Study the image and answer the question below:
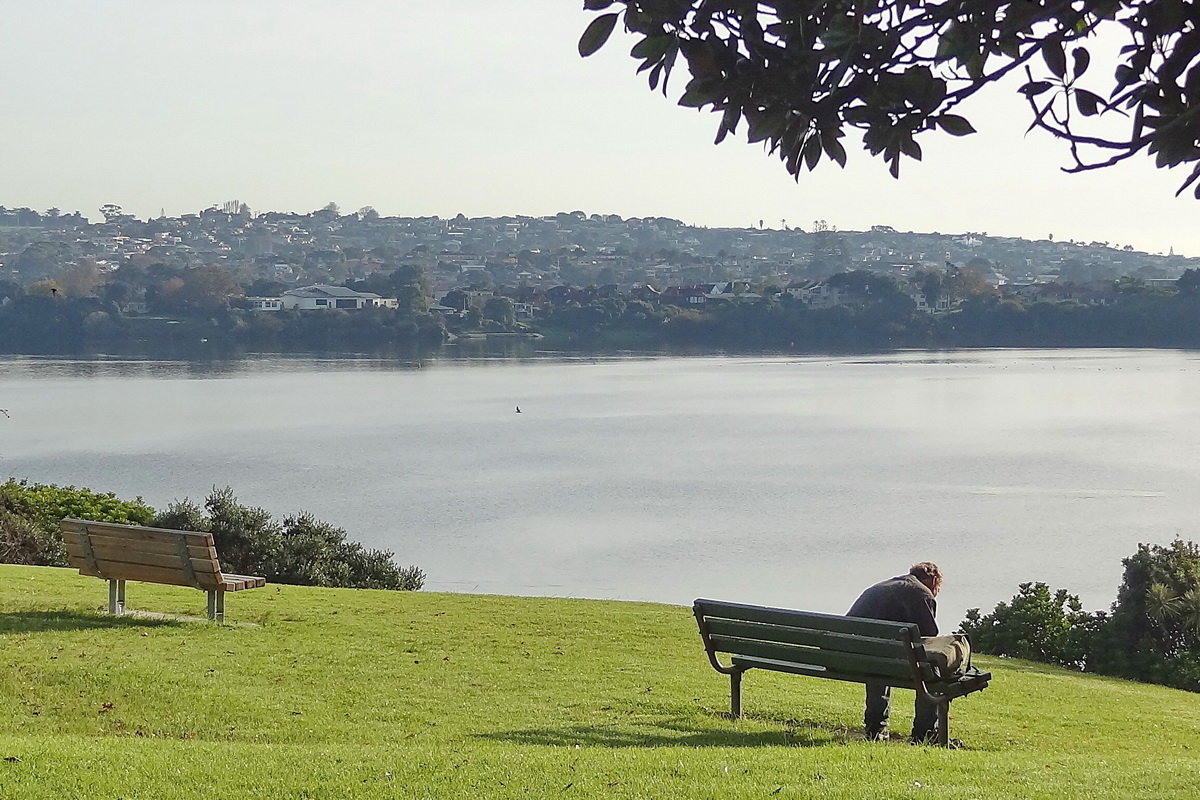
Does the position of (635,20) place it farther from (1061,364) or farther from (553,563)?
(1061,364)

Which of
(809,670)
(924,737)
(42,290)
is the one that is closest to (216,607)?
(809,670)

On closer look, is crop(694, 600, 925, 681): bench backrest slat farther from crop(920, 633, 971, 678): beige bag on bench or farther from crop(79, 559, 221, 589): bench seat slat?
crop(79, 559, 221, 589): bench seat slat

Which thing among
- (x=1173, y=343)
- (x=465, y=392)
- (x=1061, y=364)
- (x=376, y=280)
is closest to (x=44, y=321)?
(x=376, y=280)

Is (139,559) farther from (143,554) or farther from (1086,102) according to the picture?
(1086,102)

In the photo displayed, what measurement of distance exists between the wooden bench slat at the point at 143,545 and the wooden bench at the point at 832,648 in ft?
14.0

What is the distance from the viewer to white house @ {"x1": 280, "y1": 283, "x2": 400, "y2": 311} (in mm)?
144125

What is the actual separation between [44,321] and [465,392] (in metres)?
67.2

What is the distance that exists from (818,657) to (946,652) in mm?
680

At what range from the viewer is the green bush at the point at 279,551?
18141mm

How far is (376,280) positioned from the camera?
162 metres

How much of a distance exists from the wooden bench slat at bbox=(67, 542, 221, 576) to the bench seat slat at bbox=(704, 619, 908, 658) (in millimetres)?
4327

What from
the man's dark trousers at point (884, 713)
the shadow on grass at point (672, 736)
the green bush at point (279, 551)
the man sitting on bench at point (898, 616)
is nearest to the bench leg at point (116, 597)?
the shadow on grass at point (672, 736)

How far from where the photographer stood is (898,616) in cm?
765

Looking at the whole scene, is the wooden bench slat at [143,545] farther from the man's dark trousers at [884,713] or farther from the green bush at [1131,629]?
the green bush at [1131,629]
